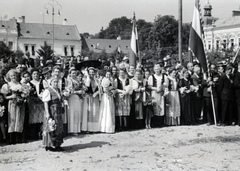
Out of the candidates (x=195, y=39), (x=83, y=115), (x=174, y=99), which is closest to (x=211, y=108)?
(x=174, y=99)

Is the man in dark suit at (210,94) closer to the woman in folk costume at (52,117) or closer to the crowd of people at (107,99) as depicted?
the crowd of people at (107,99)

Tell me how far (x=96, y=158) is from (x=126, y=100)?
3.04 metres

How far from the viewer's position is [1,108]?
7758 mm

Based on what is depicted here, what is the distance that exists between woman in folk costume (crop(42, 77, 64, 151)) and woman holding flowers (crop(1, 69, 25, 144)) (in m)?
1.15

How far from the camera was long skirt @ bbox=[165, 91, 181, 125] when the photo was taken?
1035cm

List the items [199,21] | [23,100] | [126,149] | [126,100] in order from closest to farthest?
[126,149] → [23,100] → [126,100] → [199,21]

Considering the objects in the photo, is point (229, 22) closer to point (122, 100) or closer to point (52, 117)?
point (122, 100)

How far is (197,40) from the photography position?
10938mm

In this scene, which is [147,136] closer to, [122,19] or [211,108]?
[211,108]

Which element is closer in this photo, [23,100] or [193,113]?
[23,100]

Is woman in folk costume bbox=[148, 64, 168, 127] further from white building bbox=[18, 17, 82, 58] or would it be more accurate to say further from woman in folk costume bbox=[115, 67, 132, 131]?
white building bbox=[18, 17, 82, 58]

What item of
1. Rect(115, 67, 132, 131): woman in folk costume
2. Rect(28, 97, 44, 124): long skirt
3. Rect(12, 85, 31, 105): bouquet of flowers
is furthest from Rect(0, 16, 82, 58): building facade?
Rect(12, 85, 31, 105): bouquet of flowers

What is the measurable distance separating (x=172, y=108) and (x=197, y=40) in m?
2.38

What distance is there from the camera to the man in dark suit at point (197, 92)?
10578 mm
